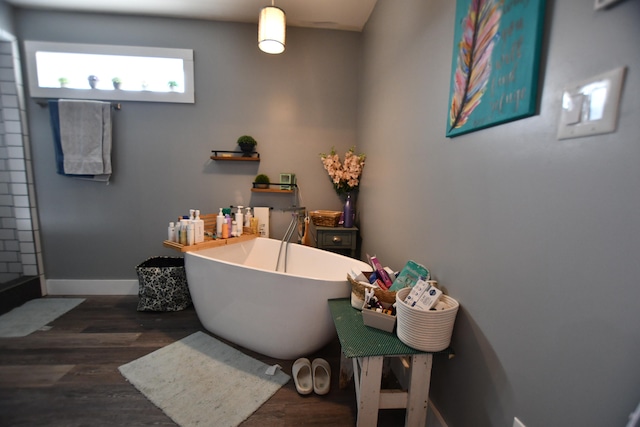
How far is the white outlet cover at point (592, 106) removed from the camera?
537mm

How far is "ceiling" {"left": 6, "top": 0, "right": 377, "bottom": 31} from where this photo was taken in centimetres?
211

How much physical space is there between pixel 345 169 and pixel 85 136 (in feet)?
7.84

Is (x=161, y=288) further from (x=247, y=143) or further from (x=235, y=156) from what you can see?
(x=247, y=143)

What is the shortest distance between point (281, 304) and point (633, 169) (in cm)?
146

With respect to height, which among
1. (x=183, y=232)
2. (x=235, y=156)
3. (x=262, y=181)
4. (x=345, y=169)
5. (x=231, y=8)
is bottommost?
(x=183, y=232)

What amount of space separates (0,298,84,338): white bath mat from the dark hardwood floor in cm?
10

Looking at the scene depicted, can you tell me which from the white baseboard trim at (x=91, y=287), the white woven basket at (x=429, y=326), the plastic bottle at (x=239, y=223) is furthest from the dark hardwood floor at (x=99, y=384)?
the plastic bottle at (x=239, y=223)

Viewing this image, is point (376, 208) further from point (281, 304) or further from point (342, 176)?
point (281, 304)

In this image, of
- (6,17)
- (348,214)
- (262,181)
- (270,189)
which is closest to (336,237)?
(348,214)

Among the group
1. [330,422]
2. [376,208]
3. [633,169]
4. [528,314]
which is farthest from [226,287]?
[633,169]

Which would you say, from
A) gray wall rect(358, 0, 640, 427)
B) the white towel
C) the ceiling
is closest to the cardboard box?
gray wall rect(358, 0, 640, 427)

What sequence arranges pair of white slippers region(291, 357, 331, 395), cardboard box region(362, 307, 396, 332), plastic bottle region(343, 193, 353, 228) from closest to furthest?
cardboard box region(362, 307, 396, 332) → pair of white slippers region(291, 357, 331, 395) → plastic bottle region(343, 193, 353, 228)

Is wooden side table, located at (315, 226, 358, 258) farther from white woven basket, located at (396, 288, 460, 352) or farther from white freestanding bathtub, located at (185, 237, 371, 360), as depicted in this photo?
white woven basket, located at (396, 288, 460, 352)

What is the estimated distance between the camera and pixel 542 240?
70 centimetres
